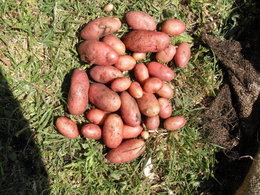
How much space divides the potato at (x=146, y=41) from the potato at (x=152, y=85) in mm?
373

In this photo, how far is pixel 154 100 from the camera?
355 centimetres

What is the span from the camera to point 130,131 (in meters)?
3.58

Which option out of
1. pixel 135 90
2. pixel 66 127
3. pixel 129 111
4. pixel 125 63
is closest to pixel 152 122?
pixel 129 111

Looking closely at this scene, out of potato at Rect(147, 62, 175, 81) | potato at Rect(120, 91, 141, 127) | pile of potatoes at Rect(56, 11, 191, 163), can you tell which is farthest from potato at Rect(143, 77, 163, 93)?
potato at Rect(120, 91, 141, 127)

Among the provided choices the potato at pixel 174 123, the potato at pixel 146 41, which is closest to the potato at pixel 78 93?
the potato at pixel 146 41

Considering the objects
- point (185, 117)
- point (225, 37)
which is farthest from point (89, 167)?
point (225, 37)

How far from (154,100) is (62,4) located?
5.57ft

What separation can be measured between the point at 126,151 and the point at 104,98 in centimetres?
69

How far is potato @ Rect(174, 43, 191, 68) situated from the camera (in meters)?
3.75

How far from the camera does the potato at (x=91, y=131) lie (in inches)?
140

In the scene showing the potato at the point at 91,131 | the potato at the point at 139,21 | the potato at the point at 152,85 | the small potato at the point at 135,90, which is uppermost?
the potato at the point at 139,21

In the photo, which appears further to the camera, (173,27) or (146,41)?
(173,27)

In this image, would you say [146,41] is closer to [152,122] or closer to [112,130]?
[152,122]

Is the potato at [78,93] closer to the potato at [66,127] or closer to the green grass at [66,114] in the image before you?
the potato at [66,127]
